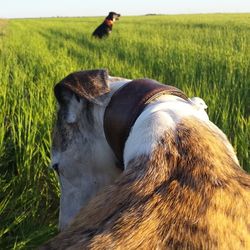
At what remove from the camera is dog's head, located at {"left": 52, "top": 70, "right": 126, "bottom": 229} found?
1.32 meters

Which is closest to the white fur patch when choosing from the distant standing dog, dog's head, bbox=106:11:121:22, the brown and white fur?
the brown and white fur

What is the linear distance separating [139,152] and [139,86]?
340 mm

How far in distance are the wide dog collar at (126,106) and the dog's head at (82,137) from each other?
74 millimetres

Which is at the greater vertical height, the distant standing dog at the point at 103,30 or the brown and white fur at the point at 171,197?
the brown and white fur at the point at 171,197

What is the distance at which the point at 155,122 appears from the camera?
974mm

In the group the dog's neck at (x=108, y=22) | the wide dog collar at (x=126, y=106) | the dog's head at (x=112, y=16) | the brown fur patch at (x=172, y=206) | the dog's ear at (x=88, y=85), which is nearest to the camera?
the brown fur patch at (x=172, y=206)

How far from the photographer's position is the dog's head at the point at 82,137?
132 centimetres

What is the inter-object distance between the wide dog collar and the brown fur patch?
0.27 m

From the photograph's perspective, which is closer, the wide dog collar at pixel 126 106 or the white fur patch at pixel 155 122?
the white fur patch at pixel 155 122

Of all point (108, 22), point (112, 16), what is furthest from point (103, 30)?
point (112, 16)

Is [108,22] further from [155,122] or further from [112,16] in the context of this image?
[155,122]

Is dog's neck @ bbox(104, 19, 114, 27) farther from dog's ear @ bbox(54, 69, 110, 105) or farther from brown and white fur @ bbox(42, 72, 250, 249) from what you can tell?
→ brown and white fur @ bbox(42, 72, 250, 249)

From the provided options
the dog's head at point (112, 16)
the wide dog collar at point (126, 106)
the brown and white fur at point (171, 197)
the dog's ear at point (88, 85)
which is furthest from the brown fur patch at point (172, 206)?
the dog's head at point (112, 16)

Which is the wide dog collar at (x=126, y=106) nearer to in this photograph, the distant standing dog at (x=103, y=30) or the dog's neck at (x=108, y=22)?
the distant standing dog at (x=103, y=30)
